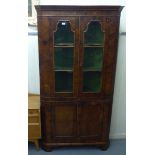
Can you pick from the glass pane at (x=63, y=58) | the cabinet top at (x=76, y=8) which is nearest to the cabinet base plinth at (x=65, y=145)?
the glass pane at (x=63, y=58)

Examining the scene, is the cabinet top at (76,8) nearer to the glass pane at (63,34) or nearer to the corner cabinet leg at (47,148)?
the glass pane at (63,34)

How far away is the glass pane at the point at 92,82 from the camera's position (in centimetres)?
270

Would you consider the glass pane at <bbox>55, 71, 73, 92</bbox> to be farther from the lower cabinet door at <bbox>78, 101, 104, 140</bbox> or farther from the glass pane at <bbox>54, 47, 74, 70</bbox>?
the lower cabinet door at <bbox>78, 101, 104, 140</bbox>

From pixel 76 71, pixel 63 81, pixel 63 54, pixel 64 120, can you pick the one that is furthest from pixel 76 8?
pixel 64 120

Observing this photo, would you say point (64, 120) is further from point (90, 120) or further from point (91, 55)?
point (91, 55)

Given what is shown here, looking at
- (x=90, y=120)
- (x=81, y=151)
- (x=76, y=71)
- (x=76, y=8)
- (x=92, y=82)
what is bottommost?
(x=81, y=151)

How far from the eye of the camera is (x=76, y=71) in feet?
8.52

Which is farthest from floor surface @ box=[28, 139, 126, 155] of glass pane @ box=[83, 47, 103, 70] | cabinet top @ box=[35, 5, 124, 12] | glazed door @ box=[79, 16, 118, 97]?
cabinet top @ box=[35, 5, 124, 12]

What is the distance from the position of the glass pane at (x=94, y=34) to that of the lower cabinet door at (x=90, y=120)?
2.24 ft

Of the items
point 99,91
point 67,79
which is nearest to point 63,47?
point 67,79

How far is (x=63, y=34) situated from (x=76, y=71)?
1.37 feet

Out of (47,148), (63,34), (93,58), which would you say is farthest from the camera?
(47,148)
